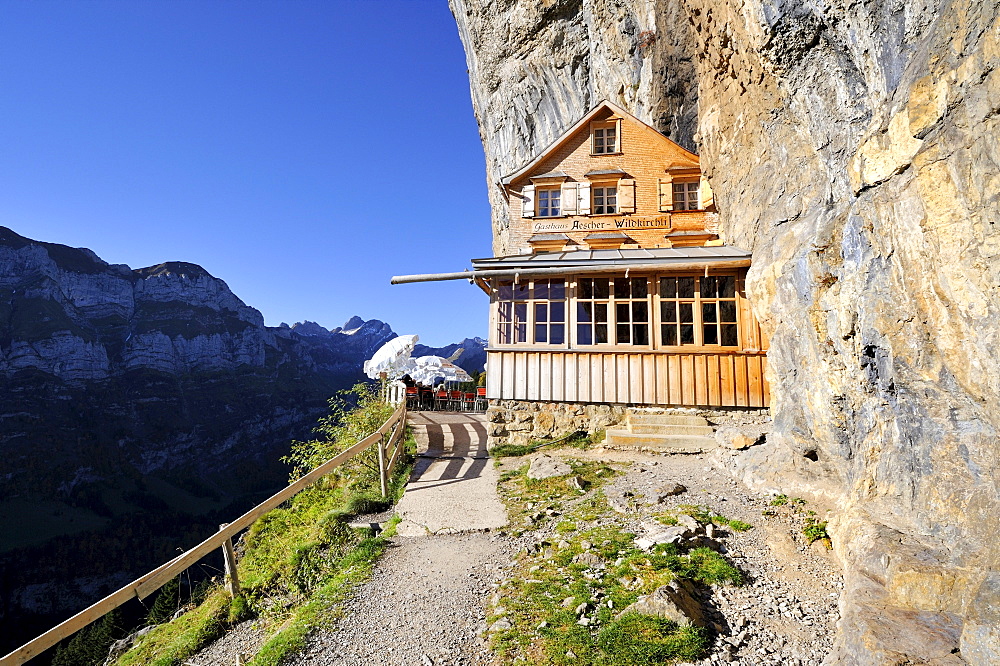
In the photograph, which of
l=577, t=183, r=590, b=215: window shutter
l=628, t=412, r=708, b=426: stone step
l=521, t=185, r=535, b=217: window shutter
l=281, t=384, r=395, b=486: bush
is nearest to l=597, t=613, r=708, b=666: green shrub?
l=281, t=384, r=395, b=486: bush

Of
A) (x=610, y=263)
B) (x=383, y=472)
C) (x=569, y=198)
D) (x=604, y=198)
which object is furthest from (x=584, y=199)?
(x=383, y=472)

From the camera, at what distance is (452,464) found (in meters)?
12.0

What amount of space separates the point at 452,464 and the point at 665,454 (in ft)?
18.2

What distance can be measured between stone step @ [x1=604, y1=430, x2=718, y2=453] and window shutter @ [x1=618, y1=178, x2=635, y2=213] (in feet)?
31.2

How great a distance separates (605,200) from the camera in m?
17.8

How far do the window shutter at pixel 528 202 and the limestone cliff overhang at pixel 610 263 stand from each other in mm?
4594

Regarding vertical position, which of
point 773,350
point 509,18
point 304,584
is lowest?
point 304,584

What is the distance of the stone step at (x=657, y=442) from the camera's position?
36.4ft

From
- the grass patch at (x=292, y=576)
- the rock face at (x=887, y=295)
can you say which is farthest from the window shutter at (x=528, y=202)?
the grass patch at (x=292, y=576)

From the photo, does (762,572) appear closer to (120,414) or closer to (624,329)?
(624,329)

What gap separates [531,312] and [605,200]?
7260 millimetres

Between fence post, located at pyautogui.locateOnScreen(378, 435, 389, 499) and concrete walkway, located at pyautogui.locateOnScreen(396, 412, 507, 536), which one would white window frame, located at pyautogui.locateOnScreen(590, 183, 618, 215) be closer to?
concrete walkway, located at pyautogui.locateOnScreen(396, 412, 507, 536)

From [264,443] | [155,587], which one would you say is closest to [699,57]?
[155,587]

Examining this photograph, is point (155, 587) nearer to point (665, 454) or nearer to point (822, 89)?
point (665, 454)
